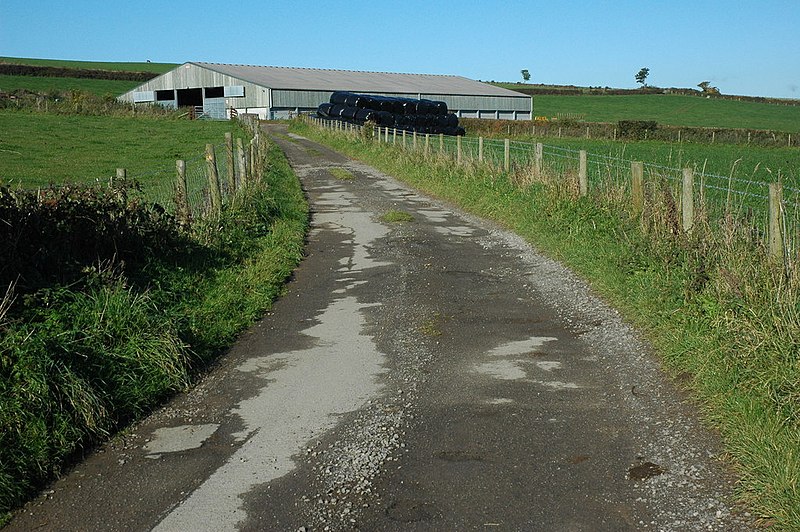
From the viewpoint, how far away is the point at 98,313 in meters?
7.48

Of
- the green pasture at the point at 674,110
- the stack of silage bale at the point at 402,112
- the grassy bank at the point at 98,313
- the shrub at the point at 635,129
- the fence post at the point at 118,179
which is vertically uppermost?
the green pasture at the point at 674,110

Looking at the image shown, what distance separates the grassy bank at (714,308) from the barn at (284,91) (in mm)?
67478

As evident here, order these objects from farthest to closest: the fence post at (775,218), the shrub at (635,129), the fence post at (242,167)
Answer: the shrub at (635,129) < the fence post at (242,167) < the fence post at (775,218)

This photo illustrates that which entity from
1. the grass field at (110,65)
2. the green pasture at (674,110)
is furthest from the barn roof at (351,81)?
the grass field at (110,65)

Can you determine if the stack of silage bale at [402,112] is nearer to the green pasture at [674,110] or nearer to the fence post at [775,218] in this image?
the green pasture at [674,110]

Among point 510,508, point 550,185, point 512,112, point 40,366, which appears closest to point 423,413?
point 510,508

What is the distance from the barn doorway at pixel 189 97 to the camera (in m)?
86.1

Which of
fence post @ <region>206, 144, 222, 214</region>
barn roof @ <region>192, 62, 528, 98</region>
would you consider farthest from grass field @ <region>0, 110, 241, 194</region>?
barn roof @ <region>192, 62, 528, 98</region>

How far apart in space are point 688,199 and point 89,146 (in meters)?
33.4

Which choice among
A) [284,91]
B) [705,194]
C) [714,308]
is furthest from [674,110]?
[714,308]

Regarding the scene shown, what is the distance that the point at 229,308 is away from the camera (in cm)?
957

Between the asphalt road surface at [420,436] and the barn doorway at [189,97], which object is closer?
the asphalt road surface at [420,436]

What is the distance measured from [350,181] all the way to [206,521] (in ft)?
74.0

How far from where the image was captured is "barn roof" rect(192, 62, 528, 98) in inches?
3280
